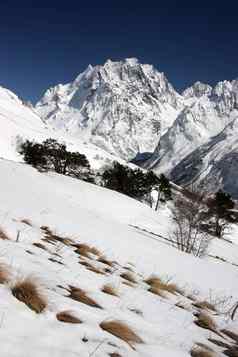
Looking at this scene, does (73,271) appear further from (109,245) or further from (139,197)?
(139,197)

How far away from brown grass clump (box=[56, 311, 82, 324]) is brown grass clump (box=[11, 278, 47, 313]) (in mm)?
188

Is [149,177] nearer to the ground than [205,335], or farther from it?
farther from it

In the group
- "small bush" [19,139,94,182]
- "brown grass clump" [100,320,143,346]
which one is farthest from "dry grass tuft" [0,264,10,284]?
"small bush" [19,139,94,182]

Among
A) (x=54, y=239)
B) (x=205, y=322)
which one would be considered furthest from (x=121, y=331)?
(x=54, y=239)

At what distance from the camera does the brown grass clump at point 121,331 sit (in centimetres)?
373

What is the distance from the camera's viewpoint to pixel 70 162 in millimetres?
79625

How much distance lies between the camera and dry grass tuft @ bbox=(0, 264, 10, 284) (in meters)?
4.05

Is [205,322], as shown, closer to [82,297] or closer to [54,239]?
[82,297]

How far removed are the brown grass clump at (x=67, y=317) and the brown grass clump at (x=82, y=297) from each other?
0.68 metres

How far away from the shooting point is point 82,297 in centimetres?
456

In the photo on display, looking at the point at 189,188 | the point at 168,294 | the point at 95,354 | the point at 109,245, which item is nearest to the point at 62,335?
the point at 95,354

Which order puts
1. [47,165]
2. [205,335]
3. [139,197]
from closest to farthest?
[205,335] < [47,165] < [139,197]

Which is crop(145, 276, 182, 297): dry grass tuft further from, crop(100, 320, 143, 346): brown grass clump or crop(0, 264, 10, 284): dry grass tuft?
crop(0, 264, 10, 284): dry grass tuft

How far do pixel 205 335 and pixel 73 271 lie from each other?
7.53 ft
